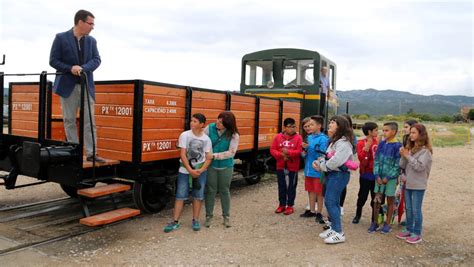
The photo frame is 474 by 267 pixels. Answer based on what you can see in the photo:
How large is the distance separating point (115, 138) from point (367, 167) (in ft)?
11.4

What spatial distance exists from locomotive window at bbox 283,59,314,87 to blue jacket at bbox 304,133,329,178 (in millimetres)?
5326

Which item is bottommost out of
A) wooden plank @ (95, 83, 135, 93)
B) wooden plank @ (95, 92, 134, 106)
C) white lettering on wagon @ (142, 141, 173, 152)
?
white lettering on wagon @ (142, 141, 173, 152)

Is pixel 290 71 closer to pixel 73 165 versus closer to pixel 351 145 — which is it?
pixel 351 145

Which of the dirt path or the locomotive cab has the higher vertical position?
the locomotive cab

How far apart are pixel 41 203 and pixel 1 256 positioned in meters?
2.44

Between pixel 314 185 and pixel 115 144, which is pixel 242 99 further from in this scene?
pixel 115 144

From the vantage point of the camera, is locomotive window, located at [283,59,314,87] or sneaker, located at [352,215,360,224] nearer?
sneaker, located at [352,215,360,224]

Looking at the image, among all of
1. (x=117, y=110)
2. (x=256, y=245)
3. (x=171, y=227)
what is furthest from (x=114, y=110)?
(x=256, y=245)

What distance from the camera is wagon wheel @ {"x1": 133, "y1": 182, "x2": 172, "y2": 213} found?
5887mm

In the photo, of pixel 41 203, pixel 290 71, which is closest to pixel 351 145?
pixel 41 203

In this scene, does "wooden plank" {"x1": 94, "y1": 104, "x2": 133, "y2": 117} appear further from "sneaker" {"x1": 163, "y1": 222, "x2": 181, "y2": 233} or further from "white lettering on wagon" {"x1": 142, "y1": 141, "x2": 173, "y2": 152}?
"sneaker" {"x1": 163, "y1": 222, "x2": 181, "y2": 233}

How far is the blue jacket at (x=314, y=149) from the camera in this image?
6.09 m

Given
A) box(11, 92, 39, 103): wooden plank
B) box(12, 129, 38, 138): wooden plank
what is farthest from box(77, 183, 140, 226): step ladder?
box(11, 92, 39, 103): wooden plank

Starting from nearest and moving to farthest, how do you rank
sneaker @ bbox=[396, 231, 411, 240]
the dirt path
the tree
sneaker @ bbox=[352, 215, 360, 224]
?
the dirt path < sneaker @ bbox=[396, 231, 411, 240] < sneaker @ bbox=[352, 215, 360, 224] < the tree
